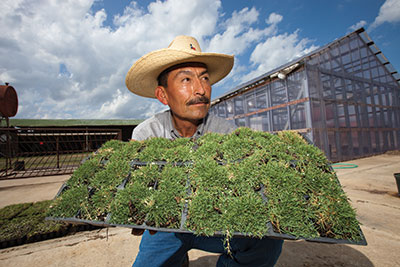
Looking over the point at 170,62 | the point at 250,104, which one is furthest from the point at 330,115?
the point at 170,62

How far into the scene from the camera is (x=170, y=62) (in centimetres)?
188

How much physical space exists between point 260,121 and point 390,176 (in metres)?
6.03

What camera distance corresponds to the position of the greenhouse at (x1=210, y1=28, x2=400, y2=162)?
8.02 m

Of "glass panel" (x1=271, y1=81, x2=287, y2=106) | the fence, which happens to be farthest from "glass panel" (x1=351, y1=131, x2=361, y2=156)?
the fence

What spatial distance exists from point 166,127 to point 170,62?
86 centimetres

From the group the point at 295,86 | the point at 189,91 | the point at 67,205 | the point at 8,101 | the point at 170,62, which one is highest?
the point at 295,86

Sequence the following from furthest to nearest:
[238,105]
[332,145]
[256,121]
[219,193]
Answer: [238,105]
[256,121]
[332,145]
[219,193]

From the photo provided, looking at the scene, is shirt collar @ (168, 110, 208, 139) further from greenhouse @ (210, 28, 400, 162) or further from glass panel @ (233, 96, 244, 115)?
glass panel @ (233, 96, 244, 115)

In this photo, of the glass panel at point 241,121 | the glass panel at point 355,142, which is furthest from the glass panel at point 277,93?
the glass panel at point 355,142

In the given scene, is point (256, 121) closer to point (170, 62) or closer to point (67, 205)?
point (170, 62)

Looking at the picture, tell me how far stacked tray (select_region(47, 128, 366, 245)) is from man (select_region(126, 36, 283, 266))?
1.06 ft

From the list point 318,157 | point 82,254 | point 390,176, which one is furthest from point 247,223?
point 390,176

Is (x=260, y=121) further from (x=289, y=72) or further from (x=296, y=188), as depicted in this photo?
(x=296, y=188)

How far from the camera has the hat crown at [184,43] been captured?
192cm
